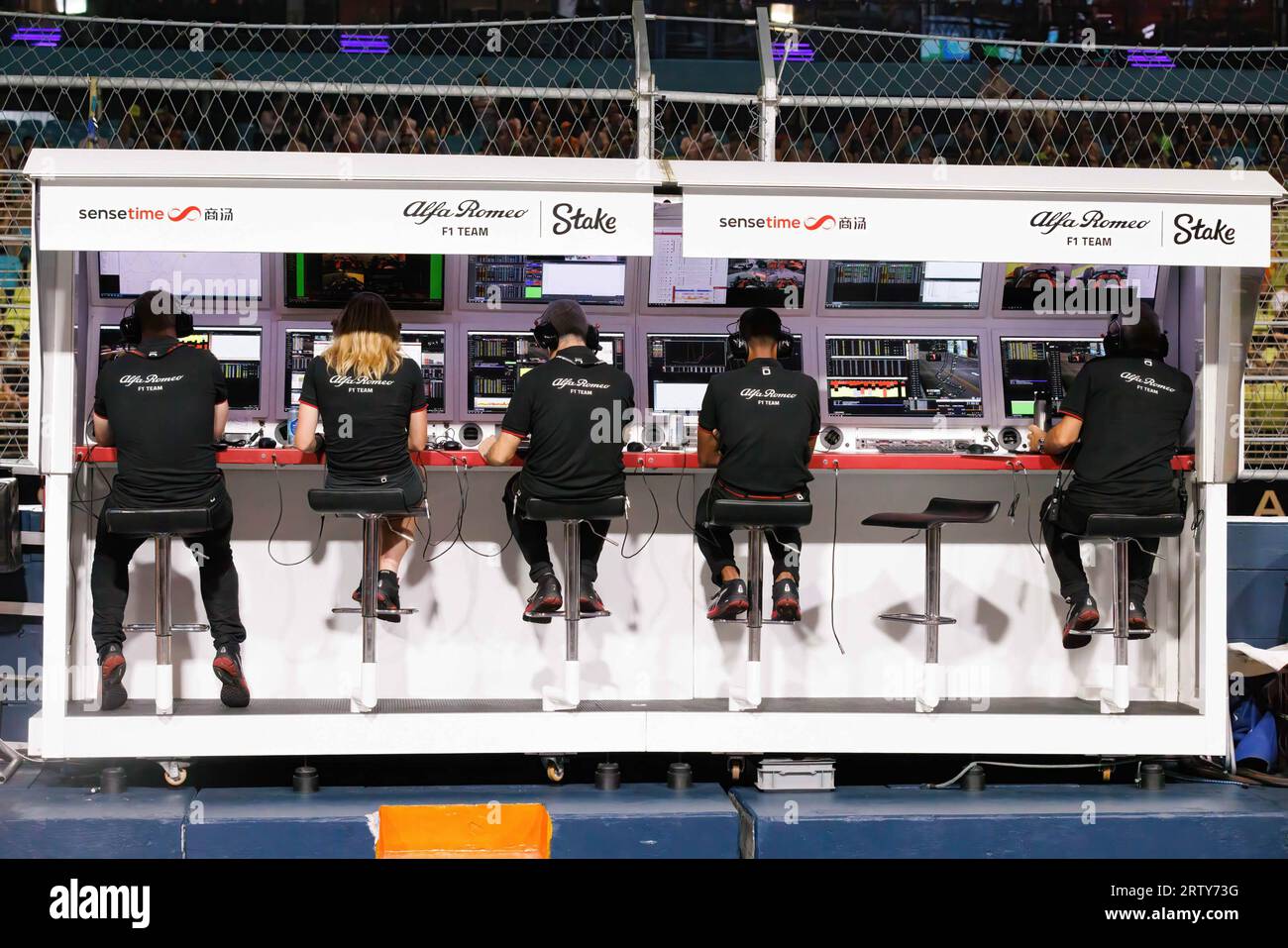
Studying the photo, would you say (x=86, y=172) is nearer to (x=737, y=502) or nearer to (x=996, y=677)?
(x=737, y=502)

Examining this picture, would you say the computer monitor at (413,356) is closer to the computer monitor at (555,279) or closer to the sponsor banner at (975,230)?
the computer monitor at (555,279)

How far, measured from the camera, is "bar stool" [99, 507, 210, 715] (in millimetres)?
4832

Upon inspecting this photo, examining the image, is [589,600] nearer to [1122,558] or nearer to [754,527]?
[754,527]

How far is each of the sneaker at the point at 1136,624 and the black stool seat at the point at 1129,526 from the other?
0.35 m

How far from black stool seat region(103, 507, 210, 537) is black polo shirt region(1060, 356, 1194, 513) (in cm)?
330

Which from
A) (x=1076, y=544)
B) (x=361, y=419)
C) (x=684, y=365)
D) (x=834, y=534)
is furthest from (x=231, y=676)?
(x=1076, y=544)

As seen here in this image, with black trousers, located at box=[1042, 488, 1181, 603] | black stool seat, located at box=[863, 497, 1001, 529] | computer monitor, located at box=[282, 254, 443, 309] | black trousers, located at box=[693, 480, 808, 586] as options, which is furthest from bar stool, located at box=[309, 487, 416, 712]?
black trousers, located at box=[1042, 488, 1181, 603]

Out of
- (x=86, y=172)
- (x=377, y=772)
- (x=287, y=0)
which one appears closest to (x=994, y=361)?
(x=377, y=772)

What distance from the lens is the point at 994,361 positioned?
591cm

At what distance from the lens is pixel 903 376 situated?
5875mm

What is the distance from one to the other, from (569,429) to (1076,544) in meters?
2.11

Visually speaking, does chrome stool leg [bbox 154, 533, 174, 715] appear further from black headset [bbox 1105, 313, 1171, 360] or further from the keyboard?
black headset [bbox 1105, 313, 1171, 360]

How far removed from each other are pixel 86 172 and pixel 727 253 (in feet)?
7.43

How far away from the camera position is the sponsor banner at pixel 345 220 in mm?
4781
